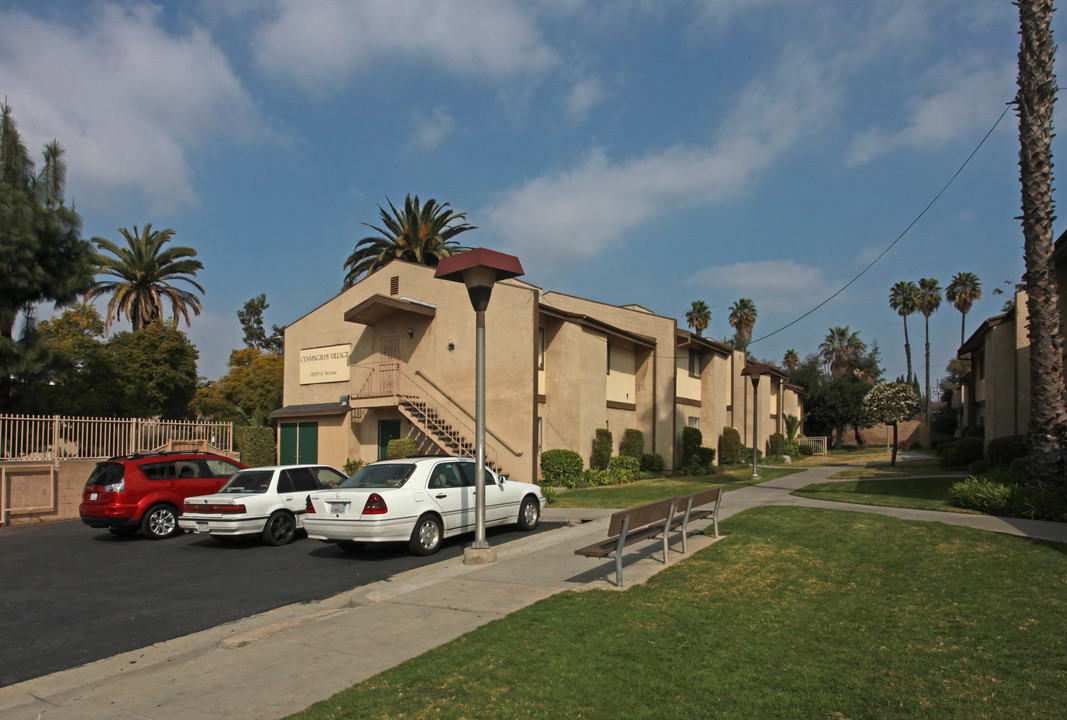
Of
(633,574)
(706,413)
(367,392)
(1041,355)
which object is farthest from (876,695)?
(706,413)

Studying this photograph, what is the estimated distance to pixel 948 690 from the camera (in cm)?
477

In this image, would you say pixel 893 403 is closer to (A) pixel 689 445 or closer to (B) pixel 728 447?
(B) pixel 728 447

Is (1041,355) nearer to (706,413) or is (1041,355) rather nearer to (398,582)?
(398,582)

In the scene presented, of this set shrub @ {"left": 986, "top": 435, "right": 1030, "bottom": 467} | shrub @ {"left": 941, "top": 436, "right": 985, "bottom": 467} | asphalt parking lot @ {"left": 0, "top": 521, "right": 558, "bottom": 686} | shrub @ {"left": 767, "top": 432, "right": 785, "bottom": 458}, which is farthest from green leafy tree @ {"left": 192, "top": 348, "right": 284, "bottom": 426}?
shrub @ {"left": 986, "top": 435, "right": 1030, "bottom": 467}

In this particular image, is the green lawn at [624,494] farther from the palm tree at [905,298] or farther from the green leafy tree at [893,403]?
the palm tree at [905,298]

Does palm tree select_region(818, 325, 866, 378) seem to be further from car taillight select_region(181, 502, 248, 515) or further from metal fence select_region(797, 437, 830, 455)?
car taillight select_region(181, 502, 248, 515)

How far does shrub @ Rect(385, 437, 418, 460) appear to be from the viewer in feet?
77.4

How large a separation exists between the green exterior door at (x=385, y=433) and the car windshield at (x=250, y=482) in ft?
41.2

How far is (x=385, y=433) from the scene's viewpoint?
2648 cm

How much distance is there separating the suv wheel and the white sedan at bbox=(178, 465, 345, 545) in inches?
62.2

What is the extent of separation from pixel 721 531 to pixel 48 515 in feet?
57.6

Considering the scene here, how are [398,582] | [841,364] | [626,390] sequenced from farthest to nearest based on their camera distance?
[841,364]
[626,390]
[398,582]

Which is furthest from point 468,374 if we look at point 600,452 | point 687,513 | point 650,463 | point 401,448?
point 687,513

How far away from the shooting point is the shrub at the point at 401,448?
77.4 ft
